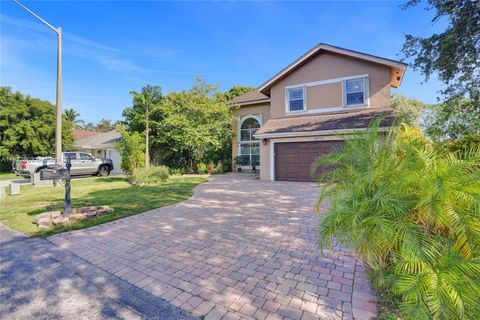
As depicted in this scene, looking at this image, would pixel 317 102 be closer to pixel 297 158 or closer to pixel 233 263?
pixel 297 158

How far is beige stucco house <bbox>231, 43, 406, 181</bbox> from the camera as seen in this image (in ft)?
37.9

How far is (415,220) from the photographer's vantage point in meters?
2.27

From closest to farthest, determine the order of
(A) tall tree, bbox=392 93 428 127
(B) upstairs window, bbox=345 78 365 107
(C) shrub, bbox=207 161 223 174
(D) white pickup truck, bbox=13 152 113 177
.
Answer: (B) upstairs window, bbox=345 78 365 107
(D) white pickup truck, bbox=13 152 113 177
(C) shrub, bbox=207 161 223 174
(A) tall tree, bbox=392 93 428 127

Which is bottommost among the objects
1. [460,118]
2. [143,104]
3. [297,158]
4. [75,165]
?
[75,165]

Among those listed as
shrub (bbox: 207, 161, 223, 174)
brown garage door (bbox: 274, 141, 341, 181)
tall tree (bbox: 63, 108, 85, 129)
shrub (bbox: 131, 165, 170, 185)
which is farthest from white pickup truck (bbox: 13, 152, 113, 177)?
tall tree (bbox: 63, 108, 85, 129)

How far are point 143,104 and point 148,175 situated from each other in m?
9.53

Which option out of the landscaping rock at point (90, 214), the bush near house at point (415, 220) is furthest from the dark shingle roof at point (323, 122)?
the landscaping rock at point (90, 214)

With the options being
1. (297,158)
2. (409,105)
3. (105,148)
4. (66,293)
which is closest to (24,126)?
(105,148)

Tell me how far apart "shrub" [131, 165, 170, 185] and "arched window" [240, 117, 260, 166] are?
22.7ft

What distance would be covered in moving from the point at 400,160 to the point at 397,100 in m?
28.9

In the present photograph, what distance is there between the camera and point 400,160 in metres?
2.60

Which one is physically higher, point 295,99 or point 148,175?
point 295,99

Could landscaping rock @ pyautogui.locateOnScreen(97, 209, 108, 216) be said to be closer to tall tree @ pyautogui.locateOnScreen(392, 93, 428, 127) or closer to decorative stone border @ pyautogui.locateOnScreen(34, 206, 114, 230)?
decorative stone border @ pyautogui.locateOnScreen(34, 206, 114, 230)

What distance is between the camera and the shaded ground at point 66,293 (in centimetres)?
241
